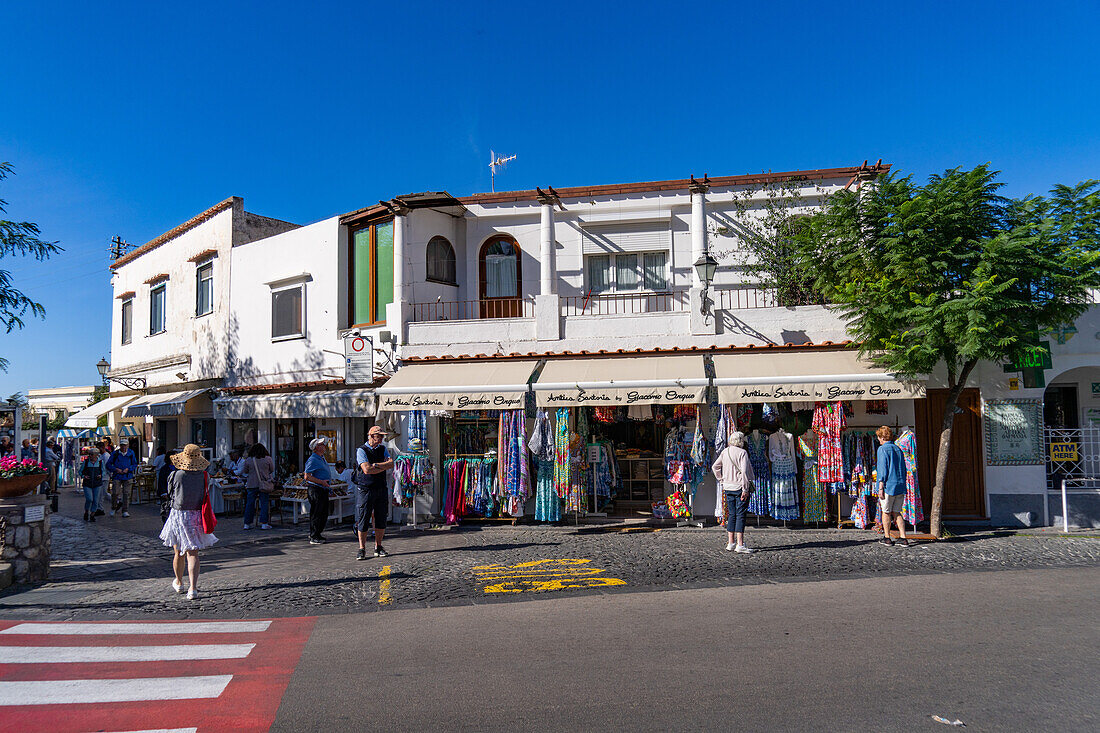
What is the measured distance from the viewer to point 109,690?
5.32m

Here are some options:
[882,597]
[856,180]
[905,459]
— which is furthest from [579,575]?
[856,180]

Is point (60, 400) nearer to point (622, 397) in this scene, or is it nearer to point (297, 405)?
point (297, 405)

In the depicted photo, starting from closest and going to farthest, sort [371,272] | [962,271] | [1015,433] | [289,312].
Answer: [962,271] < [1015,433] < [371,272] < [289,312]

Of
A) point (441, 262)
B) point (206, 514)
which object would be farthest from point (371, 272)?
point (206, 514)

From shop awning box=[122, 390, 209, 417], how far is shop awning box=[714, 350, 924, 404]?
1418 centimetres

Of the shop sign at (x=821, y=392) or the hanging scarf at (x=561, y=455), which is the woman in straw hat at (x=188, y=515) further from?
the shop sign at (x=821, y=392)

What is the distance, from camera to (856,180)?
14375 mm

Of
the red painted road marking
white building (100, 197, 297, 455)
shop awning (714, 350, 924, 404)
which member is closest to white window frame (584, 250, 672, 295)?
shop awning (714, 350, 924, 404)

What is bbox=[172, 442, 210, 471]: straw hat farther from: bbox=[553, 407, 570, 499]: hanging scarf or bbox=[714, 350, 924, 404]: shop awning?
bbox=[714, 350, 924, 404]: shop awning

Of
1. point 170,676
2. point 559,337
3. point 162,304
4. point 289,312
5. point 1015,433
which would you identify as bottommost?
point 170,676

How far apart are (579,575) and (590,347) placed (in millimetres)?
5845

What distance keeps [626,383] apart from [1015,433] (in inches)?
273

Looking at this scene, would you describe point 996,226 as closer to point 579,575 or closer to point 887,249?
point 887,249

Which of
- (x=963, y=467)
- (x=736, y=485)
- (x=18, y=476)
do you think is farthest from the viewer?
(x=963, y=467)
